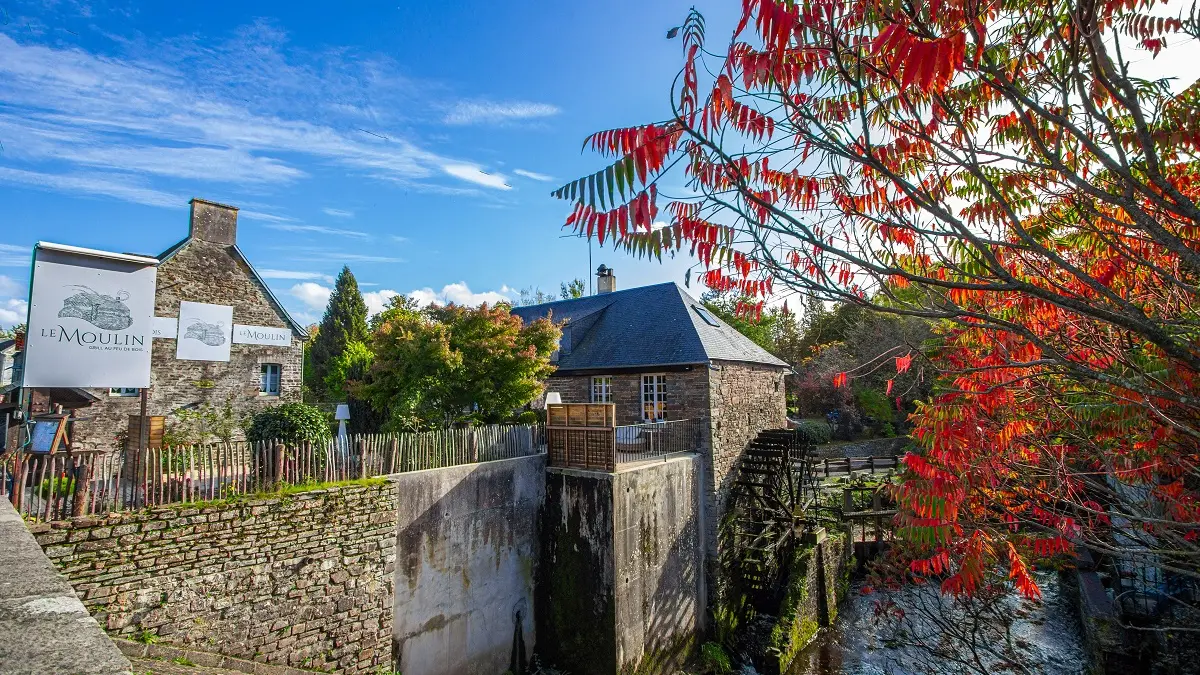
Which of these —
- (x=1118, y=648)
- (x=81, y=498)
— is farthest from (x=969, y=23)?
(x=1118, y=648)

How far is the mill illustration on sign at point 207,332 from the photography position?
15708 mm

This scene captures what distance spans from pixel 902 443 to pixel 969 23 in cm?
2791

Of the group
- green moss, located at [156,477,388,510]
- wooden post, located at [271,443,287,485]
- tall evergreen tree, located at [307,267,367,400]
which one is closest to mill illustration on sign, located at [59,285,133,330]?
wooden post, located at [271,443,287,485]

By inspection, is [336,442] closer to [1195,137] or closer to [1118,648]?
[1195,137]

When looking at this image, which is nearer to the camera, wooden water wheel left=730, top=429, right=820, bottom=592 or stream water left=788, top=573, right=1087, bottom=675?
stream water left=788, top=573, right=1087, bottom=675

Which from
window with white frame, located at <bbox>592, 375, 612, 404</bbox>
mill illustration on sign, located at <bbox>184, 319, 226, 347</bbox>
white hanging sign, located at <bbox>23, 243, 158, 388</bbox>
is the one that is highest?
mill illustration on sign, located at <bbox>184, 319, 226, 347</bbox>

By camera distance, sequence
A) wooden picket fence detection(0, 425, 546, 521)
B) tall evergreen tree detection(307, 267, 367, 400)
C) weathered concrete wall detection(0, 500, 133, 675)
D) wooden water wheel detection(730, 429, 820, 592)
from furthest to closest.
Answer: tall evergreen tree detection(307, 267, 367, 400) < wooden water wheel detection(730, 429, 820, 592) < wooden picket fence detection(0, 425, 546, 521) < weathered concrete wall detection(0, 500, 133, 675)

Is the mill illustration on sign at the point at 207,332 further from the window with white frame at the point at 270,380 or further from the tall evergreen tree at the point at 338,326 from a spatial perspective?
the tall evergreen tree at the point at 338,326

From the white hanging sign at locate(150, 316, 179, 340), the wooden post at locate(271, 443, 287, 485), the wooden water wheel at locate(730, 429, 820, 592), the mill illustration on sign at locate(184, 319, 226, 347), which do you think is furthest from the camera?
the mill illustration on sign at locate(184, 319, 226, 347)

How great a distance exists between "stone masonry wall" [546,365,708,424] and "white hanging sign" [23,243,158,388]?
368 inches

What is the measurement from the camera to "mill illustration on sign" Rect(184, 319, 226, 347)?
15708 millimetres

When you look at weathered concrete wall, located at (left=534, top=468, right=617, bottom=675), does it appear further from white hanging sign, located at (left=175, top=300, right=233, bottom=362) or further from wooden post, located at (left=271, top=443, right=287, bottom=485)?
white hanging sign, located at (left=175, top=300, right=233, bottom=362)

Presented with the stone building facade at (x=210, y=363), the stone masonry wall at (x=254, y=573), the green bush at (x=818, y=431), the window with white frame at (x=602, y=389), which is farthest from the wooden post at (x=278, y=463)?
the green bush at (x=818, y=431)

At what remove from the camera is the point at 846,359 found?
30.8 metres
